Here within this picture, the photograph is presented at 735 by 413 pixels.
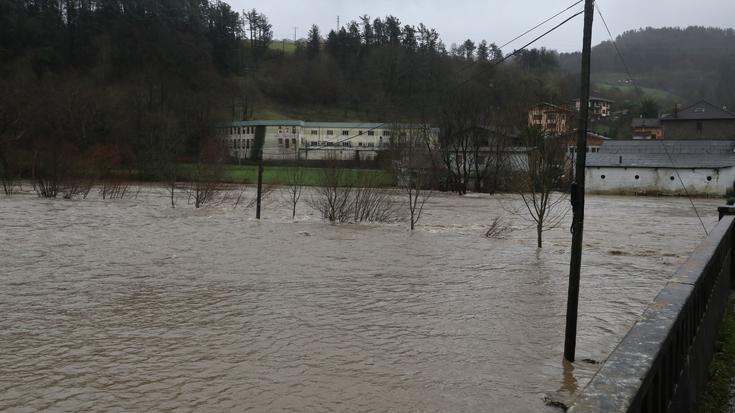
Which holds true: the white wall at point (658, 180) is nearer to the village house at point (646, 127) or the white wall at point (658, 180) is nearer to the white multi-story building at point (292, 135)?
the village house at point (646, 127)

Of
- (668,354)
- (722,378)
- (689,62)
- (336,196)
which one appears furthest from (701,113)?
(668,354)

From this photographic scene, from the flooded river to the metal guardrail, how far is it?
1713mm

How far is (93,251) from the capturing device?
16.0m

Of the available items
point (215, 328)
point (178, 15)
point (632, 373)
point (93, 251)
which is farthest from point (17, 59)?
point (632, 373)

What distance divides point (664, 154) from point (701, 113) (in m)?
40.3

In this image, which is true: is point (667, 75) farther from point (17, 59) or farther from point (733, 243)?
point (17, 59)

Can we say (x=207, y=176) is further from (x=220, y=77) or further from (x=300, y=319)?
(x=220, y=77)

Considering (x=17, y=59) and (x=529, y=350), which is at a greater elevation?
(x=17, y=59)

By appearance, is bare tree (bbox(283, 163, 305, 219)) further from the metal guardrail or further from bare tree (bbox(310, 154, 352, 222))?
the metal guardrail

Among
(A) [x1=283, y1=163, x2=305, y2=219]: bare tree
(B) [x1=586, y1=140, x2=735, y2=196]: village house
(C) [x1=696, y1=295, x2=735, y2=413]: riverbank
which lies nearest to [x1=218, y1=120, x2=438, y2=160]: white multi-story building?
(B) [x1=586, y1=140, x2=735, y2=196]: village house

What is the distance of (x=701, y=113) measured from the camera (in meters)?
89.6

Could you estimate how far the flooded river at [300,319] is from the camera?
640 cm

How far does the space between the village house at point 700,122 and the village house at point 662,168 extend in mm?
32785

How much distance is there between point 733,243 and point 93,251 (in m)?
14.3
